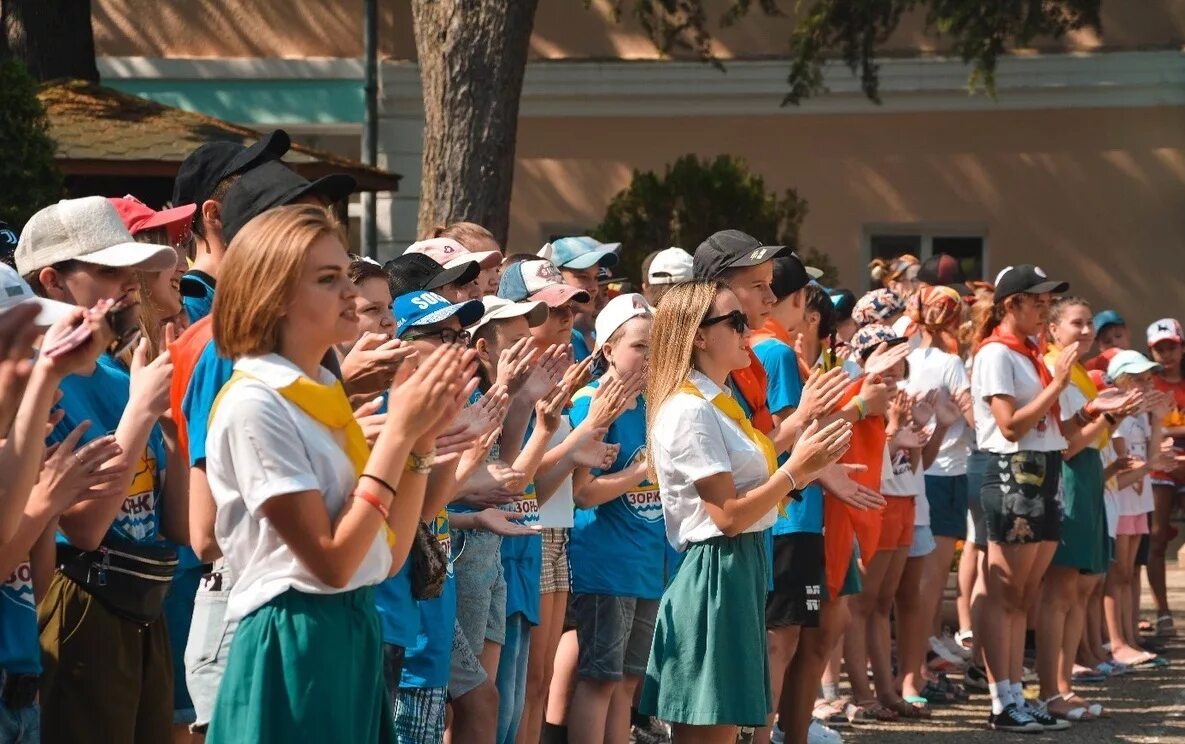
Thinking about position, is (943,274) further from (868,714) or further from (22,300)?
(22,300)

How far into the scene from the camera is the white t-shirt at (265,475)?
11.6ft

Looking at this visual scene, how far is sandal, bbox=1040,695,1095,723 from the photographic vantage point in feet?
29.9

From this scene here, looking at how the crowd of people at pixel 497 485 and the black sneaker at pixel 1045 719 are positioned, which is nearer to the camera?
the crowd of people at pixel 497 485

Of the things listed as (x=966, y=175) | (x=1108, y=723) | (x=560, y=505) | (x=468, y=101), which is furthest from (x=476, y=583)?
(x=966, y=175)

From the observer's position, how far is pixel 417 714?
514cm

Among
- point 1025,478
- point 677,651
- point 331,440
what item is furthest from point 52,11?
point 331,440

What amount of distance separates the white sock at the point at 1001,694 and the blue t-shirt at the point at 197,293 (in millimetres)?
5354

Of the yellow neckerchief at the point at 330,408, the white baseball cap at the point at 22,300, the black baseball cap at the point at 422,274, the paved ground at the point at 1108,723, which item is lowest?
the paved ground at the point at 1108,723

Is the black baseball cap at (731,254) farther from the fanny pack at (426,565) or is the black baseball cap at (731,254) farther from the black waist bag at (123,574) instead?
the black waist bag at (123,574)

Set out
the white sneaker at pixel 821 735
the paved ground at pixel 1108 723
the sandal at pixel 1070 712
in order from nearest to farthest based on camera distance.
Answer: the white sneaker at pixel 821 735 → the paved ground at pixel 1108 723 → the sandal at pixel 1070 712

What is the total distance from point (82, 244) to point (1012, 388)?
18.0 ft

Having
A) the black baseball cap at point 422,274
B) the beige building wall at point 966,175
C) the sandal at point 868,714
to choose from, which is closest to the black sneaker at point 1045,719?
the sandal at point 868,714

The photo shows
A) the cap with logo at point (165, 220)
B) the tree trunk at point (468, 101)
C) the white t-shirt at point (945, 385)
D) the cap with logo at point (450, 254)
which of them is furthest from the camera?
the tree trunk at point (468, 101)

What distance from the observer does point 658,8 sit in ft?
62.5
